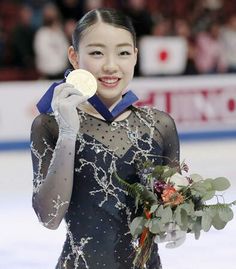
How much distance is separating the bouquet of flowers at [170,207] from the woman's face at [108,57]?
25 centimetres

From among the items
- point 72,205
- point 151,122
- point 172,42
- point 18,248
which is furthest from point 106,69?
point 172,42

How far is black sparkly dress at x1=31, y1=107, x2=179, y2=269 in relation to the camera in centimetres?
244

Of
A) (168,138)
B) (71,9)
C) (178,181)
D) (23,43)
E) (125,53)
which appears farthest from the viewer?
(71,9)

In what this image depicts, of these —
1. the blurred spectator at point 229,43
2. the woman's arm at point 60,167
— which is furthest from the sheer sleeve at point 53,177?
the blurred spectator at point 229,43

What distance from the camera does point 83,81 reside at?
7.54 feet

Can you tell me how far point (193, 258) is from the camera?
4.51m

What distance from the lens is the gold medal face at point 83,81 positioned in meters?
2.28

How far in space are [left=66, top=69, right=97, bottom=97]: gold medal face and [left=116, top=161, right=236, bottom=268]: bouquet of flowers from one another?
270 millimetres

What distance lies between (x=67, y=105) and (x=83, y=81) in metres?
0.10

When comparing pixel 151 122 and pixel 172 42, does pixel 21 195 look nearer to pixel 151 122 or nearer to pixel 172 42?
pixel 151 122

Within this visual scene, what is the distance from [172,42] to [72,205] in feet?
26.1

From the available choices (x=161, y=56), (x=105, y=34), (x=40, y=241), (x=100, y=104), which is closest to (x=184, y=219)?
(x=100, y=104)

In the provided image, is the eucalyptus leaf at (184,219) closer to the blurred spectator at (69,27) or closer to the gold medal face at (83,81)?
the gold medal face at (83,81)

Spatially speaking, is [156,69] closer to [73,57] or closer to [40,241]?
[40,241]
